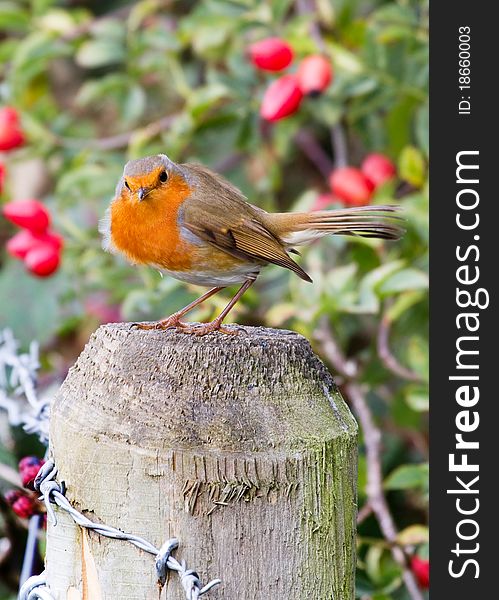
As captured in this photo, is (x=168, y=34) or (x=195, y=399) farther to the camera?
(x=168, y=34)

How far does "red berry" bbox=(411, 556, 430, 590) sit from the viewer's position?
2.44 m

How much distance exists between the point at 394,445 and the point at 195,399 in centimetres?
216

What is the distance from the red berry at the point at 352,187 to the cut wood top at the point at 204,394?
169 cm

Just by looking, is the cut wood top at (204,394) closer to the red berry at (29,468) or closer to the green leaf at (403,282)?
the red berry at (29,468)

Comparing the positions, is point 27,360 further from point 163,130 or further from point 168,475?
point 163,130

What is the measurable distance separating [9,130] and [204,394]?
222 centimetres

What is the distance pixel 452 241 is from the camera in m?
2.49

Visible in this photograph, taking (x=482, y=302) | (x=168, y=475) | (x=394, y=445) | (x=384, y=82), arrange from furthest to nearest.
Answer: (x=394, y=445) < (x=384, y=82) < (x=482, y=302) < (x=168, y=475)

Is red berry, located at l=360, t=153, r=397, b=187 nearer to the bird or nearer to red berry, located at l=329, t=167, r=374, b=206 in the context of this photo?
red berry, located at l=329, t=167, r=374, b=206

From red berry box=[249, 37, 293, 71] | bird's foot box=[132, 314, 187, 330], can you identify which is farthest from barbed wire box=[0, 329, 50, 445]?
red berry box=[249, 37, 293, 71]

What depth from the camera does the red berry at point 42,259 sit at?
278cm

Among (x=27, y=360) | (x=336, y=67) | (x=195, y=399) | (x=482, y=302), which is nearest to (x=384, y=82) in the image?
(x=336, y=67)

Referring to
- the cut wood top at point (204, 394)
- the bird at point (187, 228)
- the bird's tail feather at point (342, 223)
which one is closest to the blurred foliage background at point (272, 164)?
the bird's tail feather at point (342, 223)

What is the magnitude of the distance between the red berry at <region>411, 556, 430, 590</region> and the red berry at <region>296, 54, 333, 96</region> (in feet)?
4.72
